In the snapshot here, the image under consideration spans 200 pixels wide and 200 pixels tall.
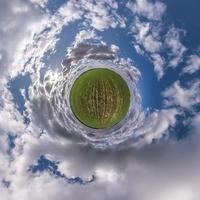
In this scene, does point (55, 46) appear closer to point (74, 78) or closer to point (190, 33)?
point (74, 78)

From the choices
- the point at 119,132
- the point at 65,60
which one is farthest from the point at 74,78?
the point at 119,132

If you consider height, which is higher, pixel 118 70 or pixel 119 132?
pixel 118 70

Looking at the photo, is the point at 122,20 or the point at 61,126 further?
the point at 61,126

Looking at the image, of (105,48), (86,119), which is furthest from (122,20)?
(86,119)

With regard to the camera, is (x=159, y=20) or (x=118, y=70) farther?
(x=118, y=70)

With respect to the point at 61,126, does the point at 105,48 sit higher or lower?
higher

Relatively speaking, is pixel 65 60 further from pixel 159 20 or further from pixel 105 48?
pixel 159 20
